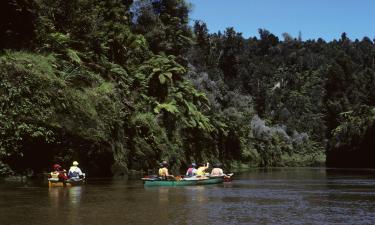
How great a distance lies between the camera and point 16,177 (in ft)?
96.1

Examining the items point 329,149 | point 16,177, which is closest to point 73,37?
point 16,177

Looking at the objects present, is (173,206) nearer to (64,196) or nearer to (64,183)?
(64,196)

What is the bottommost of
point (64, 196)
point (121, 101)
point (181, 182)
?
point (64, 196)

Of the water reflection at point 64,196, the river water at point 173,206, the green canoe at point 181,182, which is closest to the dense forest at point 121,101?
the water reflection at point 64,196

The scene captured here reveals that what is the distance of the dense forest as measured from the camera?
97.6ft

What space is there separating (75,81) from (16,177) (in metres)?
7.14

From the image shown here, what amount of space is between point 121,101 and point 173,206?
21209 millimetres

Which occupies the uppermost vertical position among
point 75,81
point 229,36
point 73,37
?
point 229,36

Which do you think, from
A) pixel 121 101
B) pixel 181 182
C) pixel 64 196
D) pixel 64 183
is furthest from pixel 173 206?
pixel 121 101

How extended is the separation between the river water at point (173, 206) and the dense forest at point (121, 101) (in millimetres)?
4535

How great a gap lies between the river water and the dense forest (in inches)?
179

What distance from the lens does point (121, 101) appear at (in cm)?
3994

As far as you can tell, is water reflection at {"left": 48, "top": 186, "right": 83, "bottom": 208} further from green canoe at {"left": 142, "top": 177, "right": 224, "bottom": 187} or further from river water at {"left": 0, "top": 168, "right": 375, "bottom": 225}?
green canoe at {"left": 142, "top": 177, "right": 224, "bottom": 187}

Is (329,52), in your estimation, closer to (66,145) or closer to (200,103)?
(200,103)
